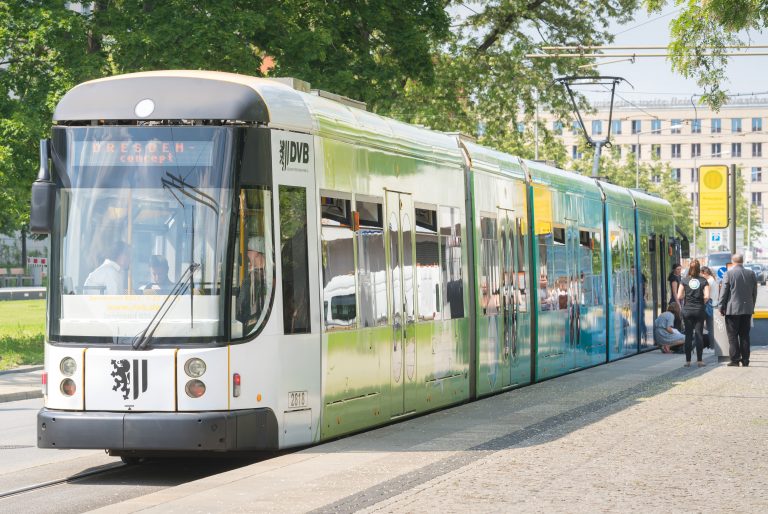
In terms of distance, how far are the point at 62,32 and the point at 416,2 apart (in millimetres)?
8981

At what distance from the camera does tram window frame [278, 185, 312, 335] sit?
11.1 meters

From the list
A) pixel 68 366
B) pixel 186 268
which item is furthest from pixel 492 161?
pixel 68 366

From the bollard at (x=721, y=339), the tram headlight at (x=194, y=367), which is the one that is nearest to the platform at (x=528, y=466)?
the tram headlight at (x=194, y=367)

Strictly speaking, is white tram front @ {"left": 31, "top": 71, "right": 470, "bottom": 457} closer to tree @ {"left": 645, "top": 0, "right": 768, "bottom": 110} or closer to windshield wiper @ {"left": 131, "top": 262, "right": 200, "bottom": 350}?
windshield wiper @ {"left": 131, "top": 262, "right": 200, "bottom": 350}

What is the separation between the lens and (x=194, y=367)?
10438 mm

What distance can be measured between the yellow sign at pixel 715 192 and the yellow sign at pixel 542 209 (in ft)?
31.3

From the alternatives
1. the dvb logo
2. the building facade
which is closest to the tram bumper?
the dvb logo

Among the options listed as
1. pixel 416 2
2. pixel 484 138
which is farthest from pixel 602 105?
pixel 416 2

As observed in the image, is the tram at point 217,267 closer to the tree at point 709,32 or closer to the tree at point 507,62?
the tree at point 709,32

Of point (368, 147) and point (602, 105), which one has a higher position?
point (602, 105)

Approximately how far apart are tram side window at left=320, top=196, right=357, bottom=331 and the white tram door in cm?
107

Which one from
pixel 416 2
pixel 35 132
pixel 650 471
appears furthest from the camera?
pixel 416 2

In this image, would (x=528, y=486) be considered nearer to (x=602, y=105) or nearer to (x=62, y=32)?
(x=62, y=32)

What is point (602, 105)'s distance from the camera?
137875 millimetres
